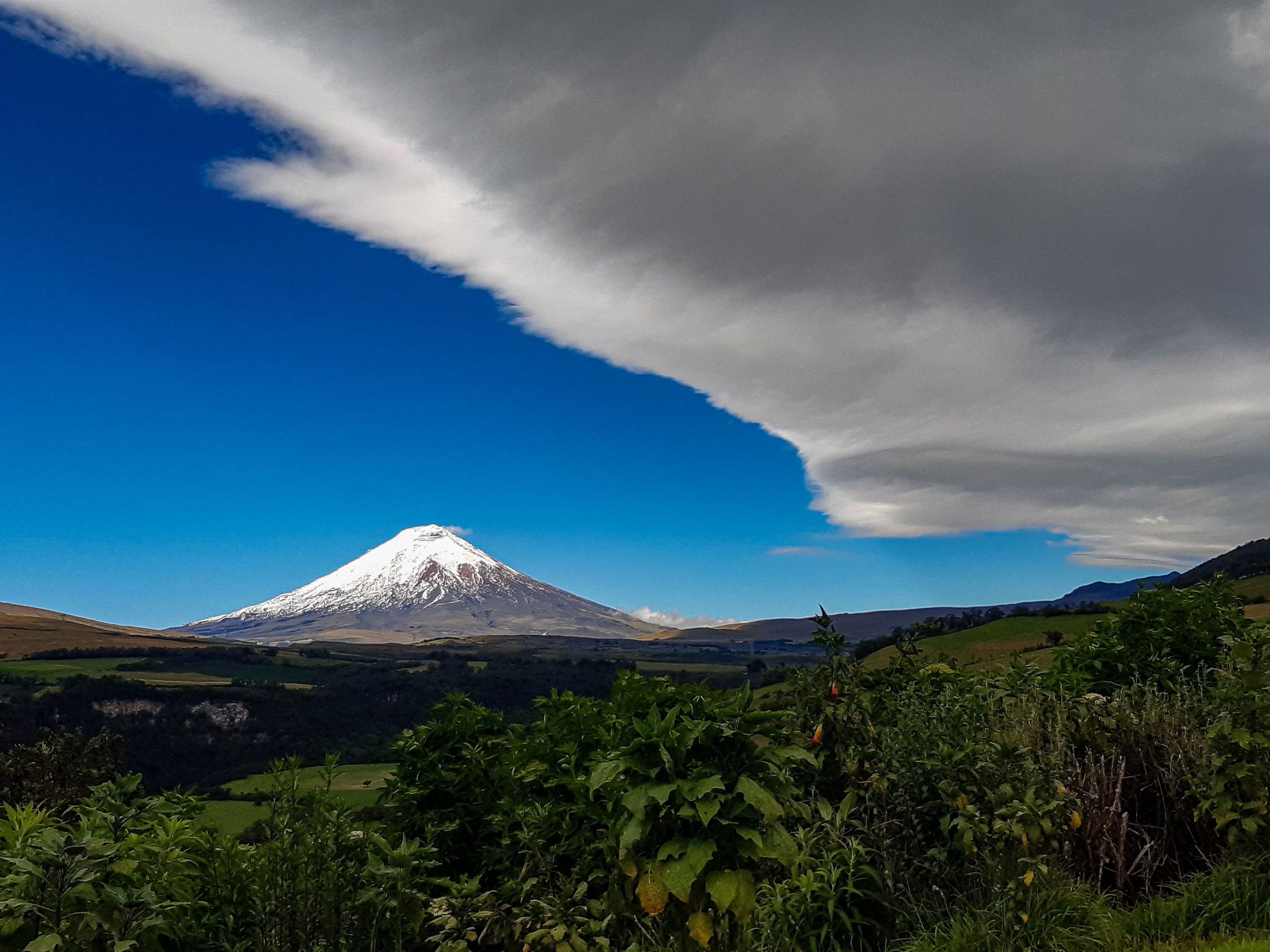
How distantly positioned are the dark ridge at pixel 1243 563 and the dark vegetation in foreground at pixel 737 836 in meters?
38.1

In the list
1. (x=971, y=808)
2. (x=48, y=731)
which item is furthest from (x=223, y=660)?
(x=971, y=808)

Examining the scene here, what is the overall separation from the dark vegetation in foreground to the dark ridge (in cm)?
3806

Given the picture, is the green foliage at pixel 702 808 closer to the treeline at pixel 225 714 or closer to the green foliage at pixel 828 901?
the green foliage at pixel 828 901

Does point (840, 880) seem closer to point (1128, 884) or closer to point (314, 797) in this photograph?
point (1128, 884)

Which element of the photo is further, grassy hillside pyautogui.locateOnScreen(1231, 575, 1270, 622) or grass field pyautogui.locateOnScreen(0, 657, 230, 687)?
grass field pyautogui.locateOnScreen(0, 657, 230, 687)

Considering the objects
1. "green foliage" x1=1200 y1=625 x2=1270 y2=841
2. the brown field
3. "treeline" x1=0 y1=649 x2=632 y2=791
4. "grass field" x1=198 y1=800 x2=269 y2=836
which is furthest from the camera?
the brown field

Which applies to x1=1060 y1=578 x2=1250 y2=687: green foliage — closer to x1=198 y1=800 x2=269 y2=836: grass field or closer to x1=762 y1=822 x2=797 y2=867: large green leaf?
x1=762 y1=822 x2=797 y2=867: large green leaf

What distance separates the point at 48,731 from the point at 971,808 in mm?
10228

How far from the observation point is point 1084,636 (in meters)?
9.39

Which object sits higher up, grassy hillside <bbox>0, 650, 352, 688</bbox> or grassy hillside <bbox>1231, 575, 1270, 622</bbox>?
grassy hillside <bbox>1231, 575, 1270, 622</bbox>

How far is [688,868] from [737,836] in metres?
0.35

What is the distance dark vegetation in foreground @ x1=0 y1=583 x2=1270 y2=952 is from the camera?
367cm

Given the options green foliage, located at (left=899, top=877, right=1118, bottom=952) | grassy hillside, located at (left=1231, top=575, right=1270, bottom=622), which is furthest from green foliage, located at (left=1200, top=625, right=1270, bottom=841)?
grassy hillside, located at (left=1231, top=575, right=1270, bottom=622)

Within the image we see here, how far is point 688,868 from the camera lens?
346cm
